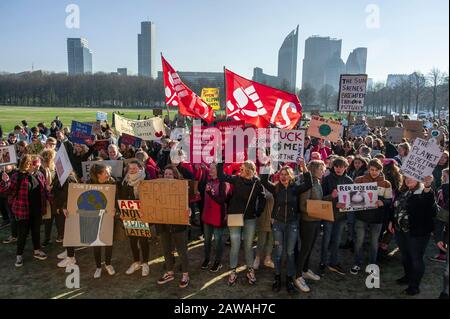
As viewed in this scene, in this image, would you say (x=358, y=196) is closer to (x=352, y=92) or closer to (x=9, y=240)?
(x=352, y=92)

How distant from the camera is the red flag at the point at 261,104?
29.7 ft

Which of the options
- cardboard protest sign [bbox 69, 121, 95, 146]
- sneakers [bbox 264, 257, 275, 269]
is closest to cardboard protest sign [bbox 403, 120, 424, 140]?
sneakers [bbox 264, 257, 275, 269]

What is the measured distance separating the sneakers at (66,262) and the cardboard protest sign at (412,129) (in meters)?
14.5

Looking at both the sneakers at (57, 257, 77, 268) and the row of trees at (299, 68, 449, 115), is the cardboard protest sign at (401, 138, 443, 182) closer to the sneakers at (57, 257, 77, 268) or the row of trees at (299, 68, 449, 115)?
the sneakers at (57, 257, 77, 268)

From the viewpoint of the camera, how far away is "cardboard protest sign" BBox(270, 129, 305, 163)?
757cm

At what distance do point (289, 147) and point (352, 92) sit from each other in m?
4.25

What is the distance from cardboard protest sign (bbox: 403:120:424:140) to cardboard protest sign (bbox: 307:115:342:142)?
7538mm

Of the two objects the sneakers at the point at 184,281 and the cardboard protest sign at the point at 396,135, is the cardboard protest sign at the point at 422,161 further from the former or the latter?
the cardboard protest sign at the point at 396,135

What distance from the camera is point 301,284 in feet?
19.2

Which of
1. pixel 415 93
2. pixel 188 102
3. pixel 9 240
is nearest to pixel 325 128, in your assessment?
pixel 188 102
